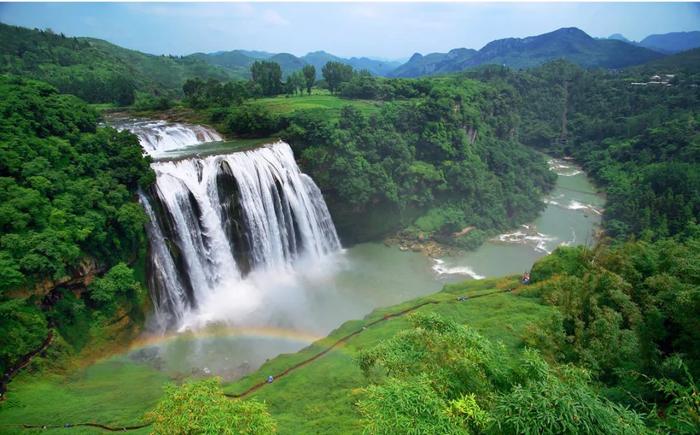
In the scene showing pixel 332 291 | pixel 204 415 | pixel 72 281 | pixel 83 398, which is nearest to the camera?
pixel 204 415

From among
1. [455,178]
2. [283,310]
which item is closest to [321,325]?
[283,310]

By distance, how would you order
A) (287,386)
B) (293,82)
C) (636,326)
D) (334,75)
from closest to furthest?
1. (636,326)
2. (287,386)
3. (293,82)
4. (334,75)

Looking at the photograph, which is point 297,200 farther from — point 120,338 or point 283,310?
point 120,338

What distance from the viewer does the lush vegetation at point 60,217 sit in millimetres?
13828

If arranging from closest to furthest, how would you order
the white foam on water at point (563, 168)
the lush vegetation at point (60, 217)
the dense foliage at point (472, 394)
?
the dense foliage at point (472, 394) → the lush vegetation at point (60, 217) → the white foam on water at point (563, 168)

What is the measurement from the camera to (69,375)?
14391 mm

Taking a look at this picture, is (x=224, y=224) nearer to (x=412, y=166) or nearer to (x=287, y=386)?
(x=287, y=386)

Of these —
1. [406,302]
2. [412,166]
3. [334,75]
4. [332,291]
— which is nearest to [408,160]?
[412,166]

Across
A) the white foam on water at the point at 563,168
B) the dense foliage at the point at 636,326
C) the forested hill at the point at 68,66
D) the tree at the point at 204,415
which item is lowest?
the white foam on water at the point at 563,168

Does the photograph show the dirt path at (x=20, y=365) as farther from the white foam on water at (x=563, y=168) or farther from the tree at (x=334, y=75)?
the white foam on water at (x=563, y=168)

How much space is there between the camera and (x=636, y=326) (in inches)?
383

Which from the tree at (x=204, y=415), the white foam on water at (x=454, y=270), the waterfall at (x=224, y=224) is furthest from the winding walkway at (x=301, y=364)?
the white foam on water at (x=454, y=270)

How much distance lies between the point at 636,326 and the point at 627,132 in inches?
2322

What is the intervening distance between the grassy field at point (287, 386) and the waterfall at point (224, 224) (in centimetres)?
487
